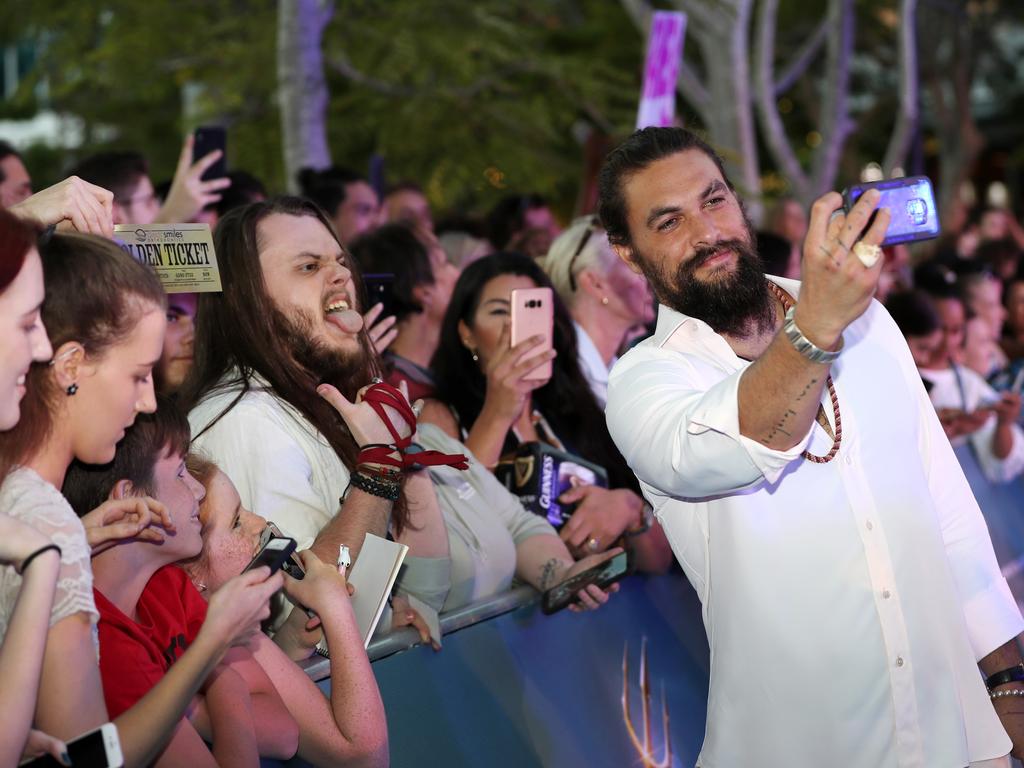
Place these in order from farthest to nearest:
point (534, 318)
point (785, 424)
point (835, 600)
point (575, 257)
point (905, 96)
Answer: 1. point (905, 96)
2. point (575, 257)
3. point (534, 318)
4. point (835, 600)
5. point (785, 424)

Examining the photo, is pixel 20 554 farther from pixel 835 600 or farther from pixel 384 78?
pixel 384 78

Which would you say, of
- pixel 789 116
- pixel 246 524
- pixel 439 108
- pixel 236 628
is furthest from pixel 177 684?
pixel 789 116

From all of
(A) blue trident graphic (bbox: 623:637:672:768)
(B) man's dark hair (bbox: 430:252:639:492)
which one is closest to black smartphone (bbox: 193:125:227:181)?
(B) man's dark hair (bbox: 430:252:639:492)

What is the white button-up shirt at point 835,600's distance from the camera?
3.24 meters

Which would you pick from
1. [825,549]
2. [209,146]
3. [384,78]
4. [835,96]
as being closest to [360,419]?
[825,549]

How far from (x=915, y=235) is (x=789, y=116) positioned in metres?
24.1

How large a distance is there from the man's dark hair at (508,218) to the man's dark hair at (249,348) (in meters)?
4.77

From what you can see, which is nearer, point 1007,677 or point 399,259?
point 1007,677

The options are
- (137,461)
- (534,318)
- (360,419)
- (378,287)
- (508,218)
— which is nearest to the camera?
(137,461)

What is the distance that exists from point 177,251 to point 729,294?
139 centimetres

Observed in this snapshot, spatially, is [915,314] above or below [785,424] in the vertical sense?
below

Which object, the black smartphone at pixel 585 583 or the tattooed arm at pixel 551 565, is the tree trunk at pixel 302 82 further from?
the black smartphone at pixel 585 583

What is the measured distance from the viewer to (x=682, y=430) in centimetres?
295

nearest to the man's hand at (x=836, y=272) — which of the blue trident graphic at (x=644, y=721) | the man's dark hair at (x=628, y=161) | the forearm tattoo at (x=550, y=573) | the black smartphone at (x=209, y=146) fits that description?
the man's dark hair at (x=628, y=161)
